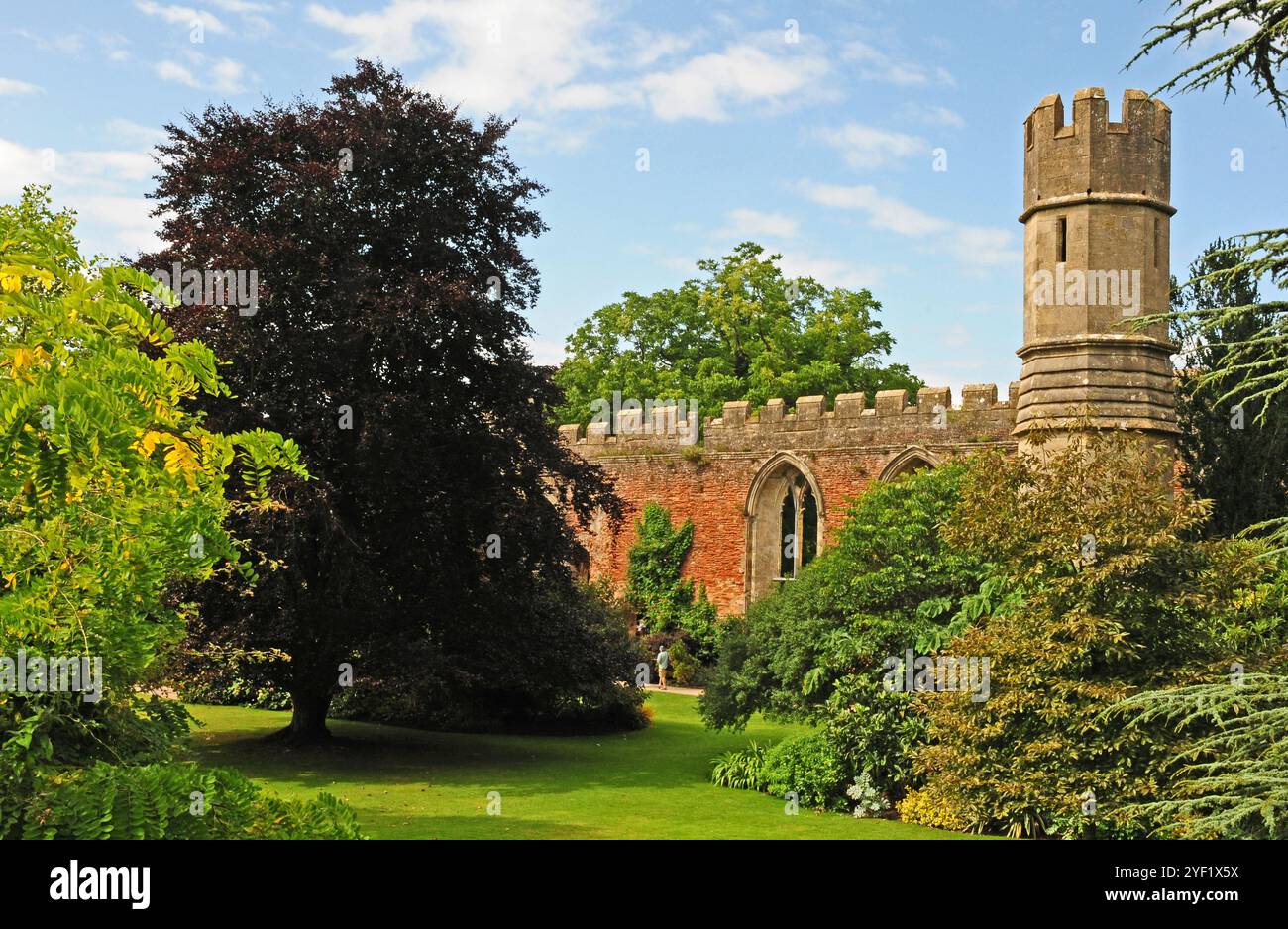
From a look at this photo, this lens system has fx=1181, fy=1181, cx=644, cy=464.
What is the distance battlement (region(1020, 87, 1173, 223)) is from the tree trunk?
420 inches

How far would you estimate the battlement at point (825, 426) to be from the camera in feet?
74.5

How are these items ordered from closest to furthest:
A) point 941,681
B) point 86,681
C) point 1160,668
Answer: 1. point 86,681
2. point 1160,668
3. point 941,681

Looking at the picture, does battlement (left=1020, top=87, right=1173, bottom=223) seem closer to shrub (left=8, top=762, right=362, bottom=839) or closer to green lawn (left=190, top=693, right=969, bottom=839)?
green lawn (left=190, top=693, right=969, bottom=839)

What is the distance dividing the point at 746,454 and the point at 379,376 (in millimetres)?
12696

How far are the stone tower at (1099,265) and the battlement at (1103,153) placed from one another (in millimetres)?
11

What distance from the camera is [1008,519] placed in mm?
10844

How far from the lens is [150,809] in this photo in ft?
14.5

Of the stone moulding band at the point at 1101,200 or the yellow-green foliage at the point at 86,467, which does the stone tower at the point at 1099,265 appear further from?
the yellow-green foliage at the point at 86,467

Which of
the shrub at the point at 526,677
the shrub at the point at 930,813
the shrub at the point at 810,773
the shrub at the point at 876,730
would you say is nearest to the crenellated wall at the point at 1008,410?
the shrub at the point at 526,677

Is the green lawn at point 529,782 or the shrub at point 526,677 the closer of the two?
the green lawn at point 529,782

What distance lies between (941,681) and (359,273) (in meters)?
8.07
